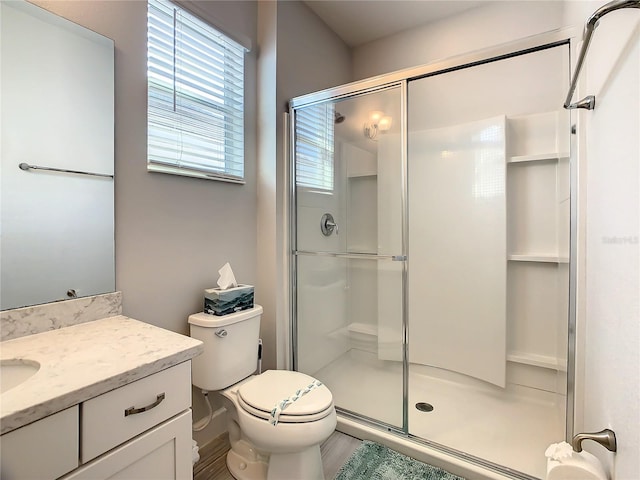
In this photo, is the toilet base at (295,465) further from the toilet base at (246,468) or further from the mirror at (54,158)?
the mirror at (54,158)

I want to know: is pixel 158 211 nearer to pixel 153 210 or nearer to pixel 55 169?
pixel 153 210

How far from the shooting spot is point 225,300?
1.56m

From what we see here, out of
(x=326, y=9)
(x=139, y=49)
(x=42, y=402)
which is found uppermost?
(x=326, y=9)

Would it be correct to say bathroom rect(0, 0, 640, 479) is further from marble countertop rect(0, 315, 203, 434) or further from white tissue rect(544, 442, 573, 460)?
marble countertop rect(0, 315, 203, 434)

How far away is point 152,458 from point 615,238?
135 centimetres

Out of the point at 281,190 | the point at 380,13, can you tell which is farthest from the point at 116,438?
the point at 380,13

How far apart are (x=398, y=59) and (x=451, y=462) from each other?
277cm

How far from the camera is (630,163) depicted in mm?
632

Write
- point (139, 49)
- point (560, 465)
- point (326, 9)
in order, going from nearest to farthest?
point (560, 465) → point (139, 49) → point (326, 9)

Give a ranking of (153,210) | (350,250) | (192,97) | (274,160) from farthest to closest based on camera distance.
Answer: (350,250) < (274,160) < (192,97) < (153,210)

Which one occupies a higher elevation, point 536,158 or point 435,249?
point 536,158

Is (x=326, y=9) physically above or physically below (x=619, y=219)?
above

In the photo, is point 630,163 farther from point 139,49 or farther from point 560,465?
point 139,49

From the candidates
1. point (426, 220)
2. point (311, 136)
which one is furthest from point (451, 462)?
point (311, 136)
